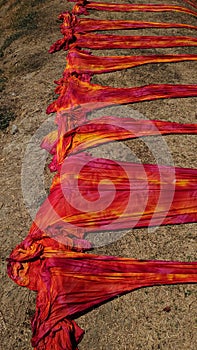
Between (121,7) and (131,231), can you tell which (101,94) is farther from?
(121,7)

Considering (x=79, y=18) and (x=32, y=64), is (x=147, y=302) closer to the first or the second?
(x=32, y=64)

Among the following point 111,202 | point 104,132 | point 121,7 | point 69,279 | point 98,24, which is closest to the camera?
point 69,279

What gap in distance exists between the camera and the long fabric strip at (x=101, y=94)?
4816 millimetres

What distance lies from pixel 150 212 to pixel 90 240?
2.03 ft

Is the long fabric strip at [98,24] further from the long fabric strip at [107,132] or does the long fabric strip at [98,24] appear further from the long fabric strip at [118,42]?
the long fabric strip at [107,132]

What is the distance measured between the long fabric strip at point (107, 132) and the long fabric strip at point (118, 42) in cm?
193

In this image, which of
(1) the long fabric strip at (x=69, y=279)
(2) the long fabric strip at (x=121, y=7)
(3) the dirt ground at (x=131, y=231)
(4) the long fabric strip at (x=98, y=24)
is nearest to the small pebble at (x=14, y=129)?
(3) the dirt ground at (x=131, y=231)

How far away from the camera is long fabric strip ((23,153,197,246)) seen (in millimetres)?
3535

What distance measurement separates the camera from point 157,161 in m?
4.23

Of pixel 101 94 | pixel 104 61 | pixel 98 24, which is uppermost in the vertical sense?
pixel 98 24

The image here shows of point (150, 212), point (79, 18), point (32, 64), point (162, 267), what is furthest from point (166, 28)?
point (162, 267)

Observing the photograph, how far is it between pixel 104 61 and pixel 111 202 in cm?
273

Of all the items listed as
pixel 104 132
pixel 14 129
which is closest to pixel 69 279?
pixel 104 132

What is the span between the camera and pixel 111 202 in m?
3.64
